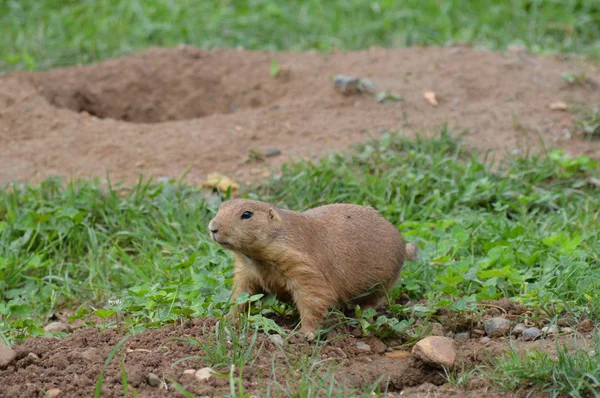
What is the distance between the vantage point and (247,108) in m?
8.05

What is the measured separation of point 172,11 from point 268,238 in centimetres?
623

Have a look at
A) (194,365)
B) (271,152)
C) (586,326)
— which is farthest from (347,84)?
(194,365)

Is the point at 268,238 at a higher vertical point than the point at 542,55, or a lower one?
higher

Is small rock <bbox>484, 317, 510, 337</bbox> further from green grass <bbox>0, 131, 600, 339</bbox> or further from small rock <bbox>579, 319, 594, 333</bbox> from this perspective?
small rock <bbox>579, 319, 594, 333</bbox>

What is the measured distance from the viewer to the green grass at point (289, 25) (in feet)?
30.8

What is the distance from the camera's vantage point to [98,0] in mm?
10203

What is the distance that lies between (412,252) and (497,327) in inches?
36.4

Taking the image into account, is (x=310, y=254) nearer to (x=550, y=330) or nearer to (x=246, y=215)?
(x=246, y=215)

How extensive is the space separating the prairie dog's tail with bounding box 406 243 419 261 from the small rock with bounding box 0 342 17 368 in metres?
2.31

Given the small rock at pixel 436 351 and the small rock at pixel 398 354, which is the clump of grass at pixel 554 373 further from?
the small rock at pixel 398 354

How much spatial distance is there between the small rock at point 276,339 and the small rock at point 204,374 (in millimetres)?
382

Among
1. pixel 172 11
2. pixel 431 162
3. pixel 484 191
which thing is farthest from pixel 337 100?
pixel 172 11

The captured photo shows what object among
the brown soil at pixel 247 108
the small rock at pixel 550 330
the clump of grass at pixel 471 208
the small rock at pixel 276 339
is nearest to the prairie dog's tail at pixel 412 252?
the clump of grass at pixel 471 208

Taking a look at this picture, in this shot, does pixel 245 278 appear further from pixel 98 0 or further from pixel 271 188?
pixel 98 0
